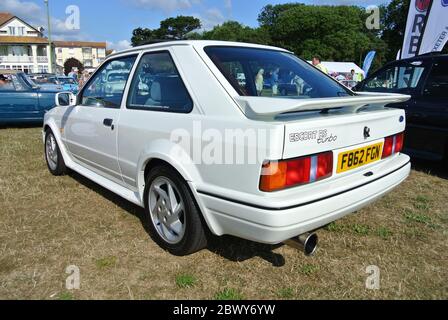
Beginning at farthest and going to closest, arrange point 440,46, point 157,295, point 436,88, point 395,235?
1. point 440,46
2. point 436,88
3. point 395,235
4. point 157,295

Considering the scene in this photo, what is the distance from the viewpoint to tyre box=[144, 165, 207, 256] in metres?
2.48

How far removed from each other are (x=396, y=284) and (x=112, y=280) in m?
1.90

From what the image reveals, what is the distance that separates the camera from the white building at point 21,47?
63.3 m

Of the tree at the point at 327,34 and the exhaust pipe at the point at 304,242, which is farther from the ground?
the tree at the point at 327,34

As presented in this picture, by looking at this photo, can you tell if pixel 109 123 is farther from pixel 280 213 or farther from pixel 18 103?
pixel 18 103

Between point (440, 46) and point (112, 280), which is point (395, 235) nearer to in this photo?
point (112, 280)

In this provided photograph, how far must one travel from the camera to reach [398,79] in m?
5.39

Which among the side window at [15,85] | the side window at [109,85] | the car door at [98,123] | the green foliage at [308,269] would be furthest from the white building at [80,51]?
the green foliage at [308,269]

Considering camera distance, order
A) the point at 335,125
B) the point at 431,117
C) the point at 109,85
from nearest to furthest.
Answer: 1. the point at 335,125
2. the point at 109,85
3. the point at 431,117

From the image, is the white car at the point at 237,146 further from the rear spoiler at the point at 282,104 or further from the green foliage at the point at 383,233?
the green foliage at the point at 383,233

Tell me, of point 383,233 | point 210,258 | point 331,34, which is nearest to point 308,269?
point 210,258

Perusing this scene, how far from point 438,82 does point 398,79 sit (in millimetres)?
687
